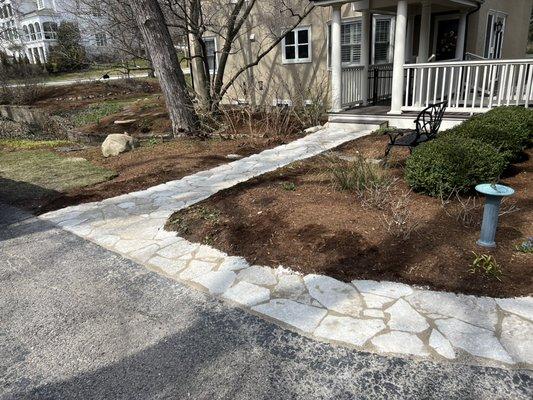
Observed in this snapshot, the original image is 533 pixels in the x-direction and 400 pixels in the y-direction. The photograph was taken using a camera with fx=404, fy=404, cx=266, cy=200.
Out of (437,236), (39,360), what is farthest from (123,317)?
(437,236)

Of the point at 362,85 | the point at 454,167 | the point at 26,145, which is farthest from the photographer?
the point at 26,145

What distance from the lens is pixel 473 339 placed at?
101 inches

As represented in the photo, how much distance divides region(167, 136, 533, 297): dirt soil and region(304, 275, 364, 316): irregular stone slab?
0.10 meters

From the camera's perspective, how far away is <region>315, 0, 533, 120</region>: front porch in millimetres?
8289

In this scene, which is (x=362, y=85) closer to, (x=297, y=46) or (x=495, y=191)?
(x=297, y=46)

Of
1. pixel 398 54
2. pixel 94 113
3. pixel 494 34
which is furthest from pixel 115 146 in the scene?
pixel 494 34

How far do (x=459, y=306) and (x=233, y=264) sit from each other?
1.89 m

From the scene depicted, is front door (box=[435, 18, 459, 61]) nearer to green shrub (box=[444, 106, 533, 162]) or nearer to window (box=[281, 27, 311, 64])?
window (box=[281, 27, 311, 64])

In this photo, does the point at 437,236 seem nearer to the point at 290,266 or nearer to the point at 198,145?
the point at 290,266

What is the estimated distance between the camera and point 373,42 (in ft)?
38.5

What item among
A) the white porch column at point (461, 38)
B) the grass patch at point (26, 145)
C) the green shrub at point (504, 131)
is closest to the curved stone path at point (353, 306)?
the green shrub at point (504, 131)

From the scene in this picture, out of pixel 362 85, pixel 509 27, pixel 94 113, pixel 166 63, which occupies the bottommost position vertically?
pixel 94 113

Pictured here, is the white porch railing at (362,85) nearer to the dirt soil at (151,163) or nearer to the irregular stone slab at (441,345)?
the dirt soil at (151,163)

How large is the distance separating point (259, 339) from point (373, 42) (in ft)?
36.2
